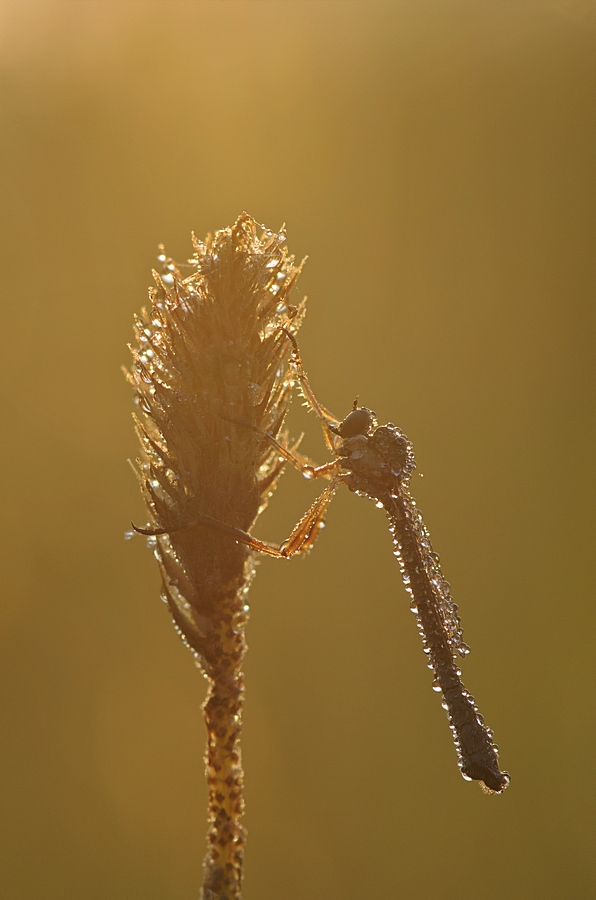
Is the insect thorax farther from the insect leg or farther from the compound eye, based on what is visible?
the insect leg

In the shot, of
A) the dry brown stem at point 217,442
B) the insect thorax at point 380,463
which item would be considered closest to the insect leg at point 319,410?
the insect thorax at point 380,463

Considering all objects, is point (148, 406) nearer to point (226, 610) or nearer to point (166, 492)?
point (166, 492)

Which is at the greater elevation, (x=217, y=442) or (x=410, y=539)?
(x=410, y=539)

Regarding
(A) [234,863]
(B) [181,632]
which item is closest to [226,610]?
(B) [181,632]

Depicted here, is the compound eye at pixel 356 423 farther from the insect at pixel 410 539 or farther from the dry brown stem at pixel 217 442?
the dry brown stem at pixel 217 442

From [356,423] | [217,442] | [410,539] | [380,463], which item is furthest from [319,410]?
[217,442]

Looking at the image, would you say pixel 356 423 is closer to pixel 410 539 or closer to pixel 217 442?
pixel 410 539
